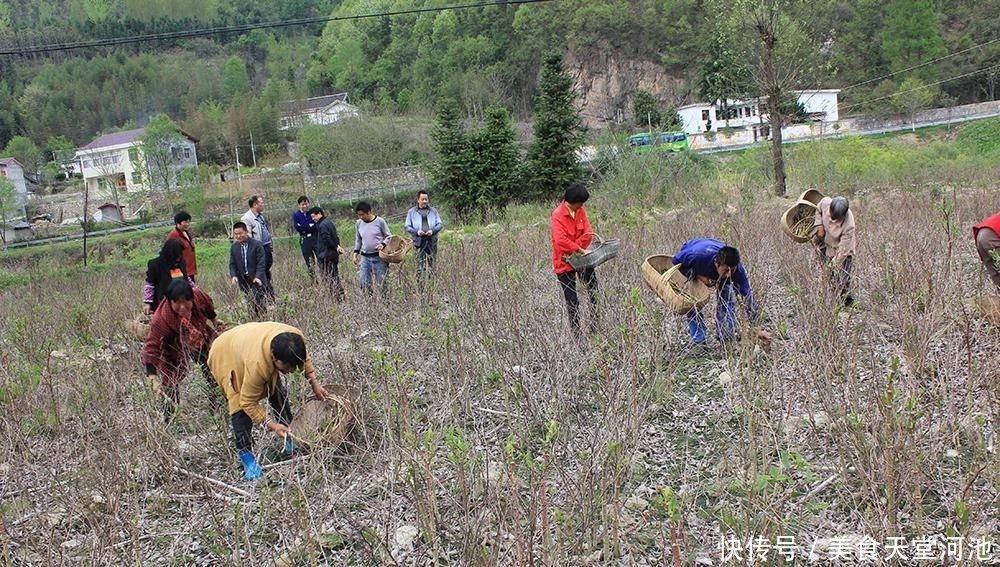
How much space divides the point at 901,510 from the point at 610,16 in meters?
54.9

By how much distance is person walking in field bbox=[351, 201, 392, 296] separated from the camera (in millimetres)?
6742

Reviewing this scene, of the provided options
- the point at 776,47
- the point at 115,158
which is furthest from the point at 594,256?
the point at 115,158

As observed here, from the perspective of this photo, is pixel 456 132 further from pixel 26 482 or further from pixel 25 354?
pixel 26 482

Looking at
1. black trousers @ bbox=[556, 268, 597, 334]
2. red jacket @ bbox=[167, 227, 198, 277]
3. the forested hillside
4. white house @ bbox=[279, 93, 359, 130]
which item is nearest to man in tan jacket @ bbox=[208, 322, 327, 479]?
black trousers @ bbox=[556, 268, 597, 334]

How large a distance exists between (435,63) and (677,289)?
192ft

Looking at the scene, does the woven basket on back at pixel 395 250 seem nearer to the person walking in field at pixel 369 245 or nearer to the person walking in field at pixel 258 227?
the person walking in field at pixel 369 245

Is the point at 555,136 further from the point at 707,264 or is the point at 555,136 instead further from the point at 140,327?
the point at 707,264

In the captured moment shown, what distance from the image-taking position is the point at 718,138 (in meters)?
37.2

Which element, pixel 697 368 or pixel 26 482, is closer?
pixel 26 482

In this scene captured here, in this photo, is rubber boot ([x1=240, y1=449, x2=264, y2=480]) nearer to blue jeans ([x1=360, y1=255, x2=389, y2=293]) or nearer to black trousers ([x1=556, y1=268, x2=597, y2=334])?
black trousers ([x1=556, y1=268, x2=597, y2=334])

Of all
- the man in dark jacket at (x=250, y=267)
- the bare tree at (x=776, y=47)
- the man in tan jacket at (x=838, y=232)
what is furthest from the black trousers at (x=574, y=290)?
the bare tree at (x=776, y=47)

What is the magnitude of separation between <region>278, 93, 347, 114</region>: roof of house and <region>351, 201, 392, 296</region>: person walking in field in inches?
2088

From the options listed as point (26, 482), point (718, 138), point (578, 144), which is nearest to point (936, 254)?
point (26, 482)

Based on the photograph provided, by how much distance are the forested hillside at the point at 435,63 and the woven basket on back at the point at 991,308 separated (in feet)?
93.6
